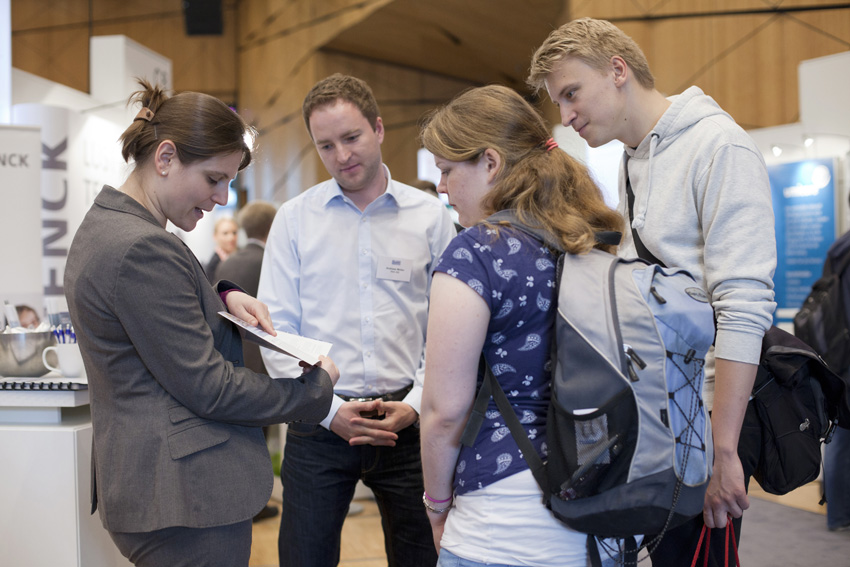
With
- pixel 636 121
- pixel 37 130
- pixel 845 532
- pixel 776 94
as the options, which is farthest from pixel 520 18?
pixel 636 121

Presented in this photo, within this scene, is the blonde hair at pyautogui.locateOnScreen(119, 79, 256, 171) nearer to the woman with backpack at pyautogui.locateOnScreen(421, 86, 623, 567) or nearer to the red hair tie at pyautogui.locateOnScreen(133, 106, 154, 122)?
the red hair tie at pyautogui.locateOnScreen(133, 106, 154, 122)

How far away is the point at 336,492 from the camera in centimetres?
192

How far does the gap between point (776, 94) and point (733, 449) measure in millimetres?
5669

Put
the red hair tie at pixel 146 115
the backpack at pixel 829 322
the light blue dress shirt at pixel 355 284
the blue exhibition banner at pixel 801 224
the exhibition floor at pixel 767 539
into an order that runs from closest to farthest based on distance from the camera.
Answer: the red hair tie at pixel 146 115
the light blue dress shirt at pixel 355 284
the exhibition floor at pixel 767 539
the backpack at pixel 829 322
the blue exhibition banner at pixel 801 224

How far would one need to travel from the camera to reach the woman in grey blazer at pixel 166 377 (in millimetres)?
1255

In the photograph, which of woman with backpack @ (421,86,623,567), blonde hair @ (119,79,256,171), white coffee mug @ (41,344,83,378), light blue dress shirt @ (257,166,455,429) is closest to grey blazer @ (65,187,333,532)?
blonde hair @ (119,79,256,171)

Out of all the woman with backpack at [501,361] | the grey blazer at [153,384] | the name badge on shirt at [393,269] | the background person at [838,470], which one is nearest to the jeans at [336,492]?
the name badge on shirt at [393,269]

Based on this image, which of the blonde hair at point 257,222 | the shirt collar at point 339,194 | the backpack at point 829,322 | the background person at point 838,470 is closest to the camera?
the shirt collar at point 339,194

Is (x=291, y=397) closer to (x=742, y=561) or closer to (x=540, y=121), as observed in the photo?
(x=540, y=121)

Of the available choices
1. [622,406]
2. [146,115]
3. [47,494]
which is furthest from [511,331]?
[47,494]

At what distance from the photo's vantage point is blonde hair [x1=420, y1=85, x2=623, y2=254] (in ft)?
4.16

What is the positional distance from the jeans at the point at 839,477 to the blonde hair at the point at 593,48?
278 centimetres

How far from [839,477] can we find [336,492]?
2.82m

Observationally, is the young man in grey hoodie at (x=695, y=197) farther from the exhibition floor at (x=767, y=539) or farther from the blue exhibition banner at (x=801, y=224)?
the blue exhibition banner at (x=801, y=224)
